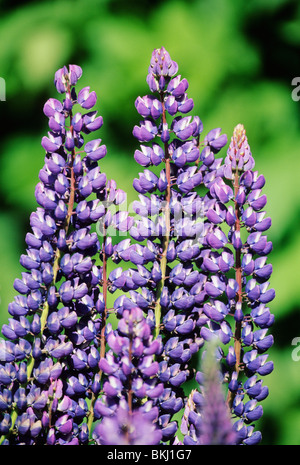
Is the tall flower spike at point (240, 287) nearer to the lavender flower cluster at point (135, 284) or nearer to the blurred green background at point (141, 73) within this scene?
the lavender flower cluster at point (135, 284)

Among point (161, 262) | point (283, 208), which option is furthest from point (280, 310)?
point (161, 262)

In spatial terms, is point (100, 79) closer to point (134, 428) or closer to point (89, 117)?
point (89, 117)

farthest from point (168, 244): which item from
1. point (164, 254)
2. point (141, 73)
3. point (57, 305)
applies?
point (141, 73)

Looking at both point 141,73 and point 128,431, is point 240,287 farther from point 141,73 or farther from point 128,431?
point 141,73

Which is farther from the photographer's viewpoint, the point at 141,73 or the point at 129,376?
the point at 141,73

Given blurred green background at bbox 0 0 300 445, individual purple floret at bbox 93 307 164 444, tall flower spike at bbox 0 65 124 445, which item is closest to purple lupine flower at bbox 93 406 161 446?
individual purple floret at bbox 93 307 164 444

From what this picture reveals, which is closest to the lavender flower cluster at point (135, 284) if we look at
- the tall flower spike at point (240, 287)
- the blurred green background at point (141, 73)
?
the tall flower spike at point (240, 287)

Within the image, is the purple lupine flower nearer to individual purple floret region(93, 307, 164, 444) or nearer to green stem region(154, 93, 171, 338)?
individual purple floret region(93, 307, 164, 444)
